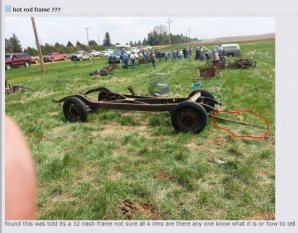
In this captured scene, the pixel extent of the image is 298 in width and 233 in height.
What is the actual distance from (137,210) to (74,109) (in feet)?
11.3

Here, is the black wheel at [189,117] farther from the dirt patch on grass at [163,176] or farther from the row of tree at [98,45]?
the row of tree at [98,45]

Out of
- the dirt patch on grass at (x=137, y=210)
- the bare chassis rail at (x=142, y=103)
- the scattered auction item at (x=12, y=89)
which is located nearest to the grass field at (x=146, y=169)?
the dirt patch on grass at (x=137, y=210)

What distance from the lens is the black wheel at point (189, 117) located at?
16.5ft

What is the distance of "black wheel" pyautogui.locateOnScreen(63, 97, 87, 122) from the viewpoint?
6102 mm

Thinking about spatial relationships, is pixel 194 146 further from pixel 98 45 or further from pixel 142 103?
pixel 98 45

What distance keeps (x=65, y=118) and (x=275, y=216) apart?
14.5 ft

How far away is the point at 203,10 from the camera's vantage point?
10.5 ft

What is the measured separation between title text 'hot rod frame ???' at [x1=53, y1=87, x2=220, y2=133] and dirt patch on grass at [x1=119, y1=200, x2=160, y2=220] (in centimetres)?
201

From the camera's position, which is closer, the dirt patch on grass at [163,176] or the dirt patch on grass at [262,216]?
the dirt patch on grass at [262,216]

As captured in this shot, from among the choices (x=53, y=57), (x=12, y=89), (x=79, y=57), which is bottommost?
(x=79, y=57)

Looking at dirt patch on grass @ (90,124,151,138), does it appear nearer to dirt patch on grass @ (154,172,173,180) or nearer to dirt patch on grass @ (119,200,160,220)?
dirt patch on grass @ (154,172,173,180)

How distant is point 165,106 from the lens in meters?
5.61

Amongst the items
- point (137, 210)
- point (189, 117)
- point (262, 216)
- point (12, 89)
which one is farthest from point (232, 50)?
point (137, 210)

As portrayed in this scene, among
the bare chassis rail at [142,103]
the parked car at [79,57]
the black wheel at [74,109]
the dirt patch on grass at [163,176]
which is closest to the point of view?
the dirt patch on grass at [163,176]
